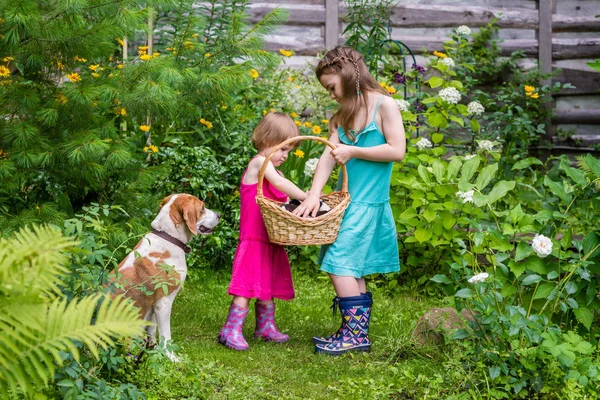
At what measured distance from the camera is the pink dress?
161 inches

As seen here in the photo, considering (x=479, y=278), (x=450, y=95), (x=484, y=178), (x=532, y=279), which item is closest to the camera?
(x=479, y=278)

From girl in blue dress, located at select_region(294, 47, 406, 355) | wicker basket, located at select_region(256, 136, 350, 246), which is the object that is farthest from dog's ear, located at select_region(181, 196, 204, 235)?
girl in blue dress, located at select_region(294, 47, 406, 355)

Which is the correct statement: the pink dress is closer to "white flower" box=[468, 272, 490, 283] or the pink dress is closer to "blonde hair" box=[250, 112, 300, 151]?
"blonde hair" box=[250, 112, 300, 151]

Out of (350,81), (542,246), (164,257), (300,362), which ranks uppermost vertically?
(350,81)

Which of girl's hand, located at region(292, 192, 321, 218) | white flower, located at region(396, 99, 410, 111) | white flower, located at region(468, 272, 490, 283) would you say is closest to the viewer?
white flower, located at region(468, 272, 490, 283)

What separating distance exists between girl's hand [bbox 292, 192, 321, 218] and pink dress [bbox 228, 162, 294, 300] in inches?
12.3

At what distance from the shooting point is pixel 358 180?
4059 millimetres

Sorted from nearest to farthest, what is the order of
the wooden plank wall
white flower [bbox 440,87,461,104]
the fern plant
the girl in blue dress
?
1. the fern plant
2. the girl in blue dress
3. white flower [bbox 440,87,461,104]
4. the wooden plank wall

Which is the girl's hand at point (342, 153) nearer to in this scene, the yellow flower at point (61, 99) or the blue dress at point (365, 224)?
the blue dress at point (365, 224)

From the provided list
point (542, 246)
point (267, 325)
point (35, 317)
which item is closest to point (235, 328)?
point (267, 325)

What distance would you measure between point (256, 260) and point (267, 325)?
389mm

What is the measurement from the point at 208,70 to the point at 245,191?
92 cm

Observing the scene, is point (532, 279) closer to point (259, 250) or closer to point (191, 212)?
point (259, 250)

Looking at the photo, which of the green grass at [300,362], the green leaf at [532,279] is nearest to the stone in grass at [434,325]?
Result: the green grass at [300,362]
